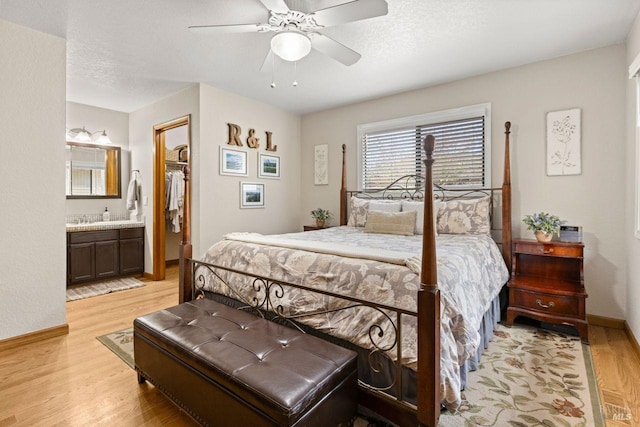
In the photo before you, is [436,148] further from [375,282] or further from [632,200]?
[375,282]

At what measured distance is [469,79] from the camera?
371cm

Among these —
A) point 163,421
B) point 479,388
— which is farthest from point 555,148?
point 163,421

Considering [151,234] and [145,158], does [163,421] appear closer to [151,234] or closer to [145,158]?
[151,234]

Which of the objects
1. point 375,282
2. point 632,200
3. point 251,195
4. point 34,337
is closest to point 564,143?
point 632,200

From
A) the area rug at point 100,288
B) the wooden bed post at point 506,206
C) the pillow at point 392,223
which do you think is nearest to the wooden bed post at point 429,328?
the pillow at point 392,223

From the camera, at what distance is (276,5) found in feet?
6.64

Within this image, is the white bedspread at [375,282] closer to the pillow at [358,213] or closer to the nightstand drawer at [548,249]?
the nightstand drawer at [548,249]

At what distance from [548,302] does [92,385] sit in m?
3.61

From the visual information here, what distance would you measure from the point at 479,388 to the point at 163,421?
1.87 meters

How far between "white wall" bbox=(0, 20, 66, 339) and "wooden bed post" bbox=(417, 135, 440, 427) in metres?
3.18

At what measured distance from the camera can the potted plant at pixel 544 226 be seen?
2920mm

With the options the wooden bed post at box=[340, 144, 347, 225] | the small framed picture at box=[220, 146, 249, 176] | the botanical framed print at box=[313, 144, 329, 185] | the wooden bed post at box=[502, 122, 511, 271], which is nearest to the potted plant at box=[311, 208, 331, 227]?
the wooden bed post at box=[340, 144, 347, 225]

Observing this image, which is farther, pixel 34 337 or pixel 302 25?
pixel 34 337

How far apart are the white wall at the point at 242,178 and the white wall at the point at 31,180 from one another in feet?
4.48
